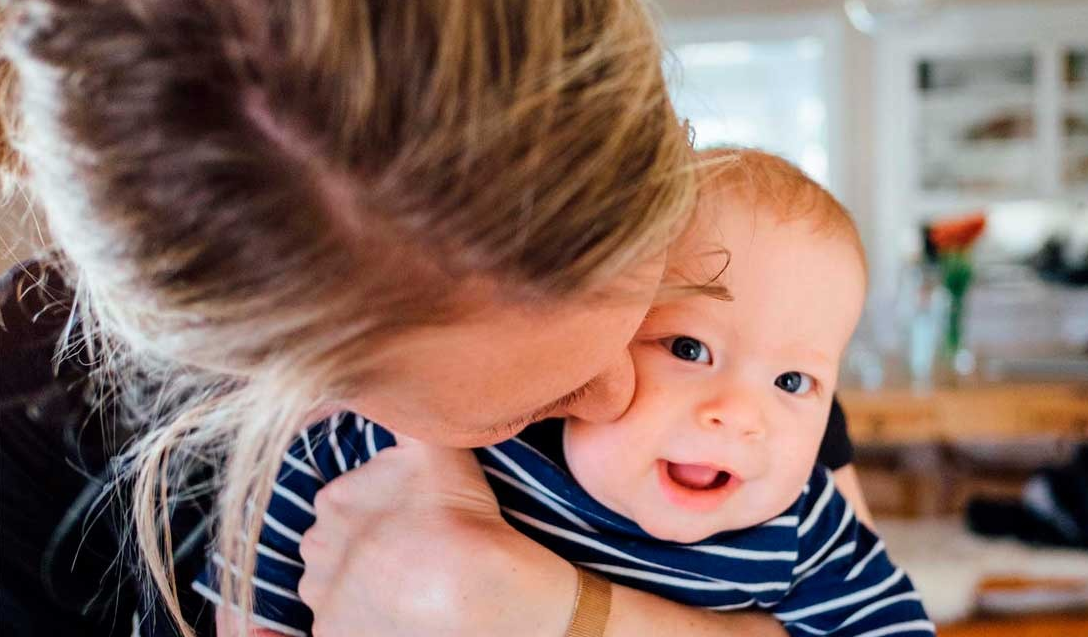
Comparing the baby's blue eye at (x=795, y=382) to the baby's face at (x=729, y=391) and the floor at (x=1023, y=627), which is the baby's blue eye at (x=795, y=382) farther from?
the floor at (x=1023, y=627)

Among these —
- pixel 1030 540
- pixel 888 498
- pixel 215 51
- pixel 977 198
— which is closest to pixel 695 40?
pixel 977 198

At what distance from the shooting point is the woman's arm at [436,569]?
0.73 metres

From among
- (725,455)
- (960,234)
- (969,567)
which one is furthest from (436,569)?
(960,234)

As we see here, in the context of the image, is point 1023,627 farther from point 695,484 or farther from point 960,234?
point 695,484

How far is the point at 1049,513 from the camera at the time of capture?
2.11 m

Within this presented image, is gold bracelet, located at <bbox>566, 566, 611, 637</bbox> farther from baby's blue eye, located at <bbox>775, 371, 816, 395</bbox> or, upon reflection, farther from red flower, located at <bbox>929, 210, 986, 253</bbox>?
red flower, located at <bbox>929, 210, 986, 253</bbox>

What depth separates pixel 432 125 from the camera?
0.41 meters

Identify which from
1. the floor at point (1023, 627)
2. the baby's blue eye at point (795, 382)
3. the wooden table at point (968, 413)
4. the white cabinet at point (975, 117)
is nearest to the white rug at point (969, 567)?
the floor at point (1023, 627)

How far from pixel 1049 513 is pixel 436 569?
6.07 feet

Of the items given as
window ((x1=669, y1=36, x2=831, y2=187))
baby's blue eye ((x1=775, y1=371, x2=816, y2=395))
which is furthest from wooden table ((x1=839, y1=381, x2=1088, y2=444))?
window ((x1=669, y1=36, x2=831, y2=187))

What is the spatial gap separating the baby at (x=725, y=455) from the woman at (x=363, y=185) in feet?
0.60

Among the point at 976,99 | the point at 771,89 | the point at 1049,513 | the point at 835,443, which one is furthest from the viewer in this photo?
the point at 771,89

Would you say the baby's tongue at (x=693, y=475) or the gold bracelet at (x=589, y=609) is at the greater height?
the baby's tongue at (x=693, y=475)

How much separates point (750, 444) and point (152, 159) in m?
0.49
